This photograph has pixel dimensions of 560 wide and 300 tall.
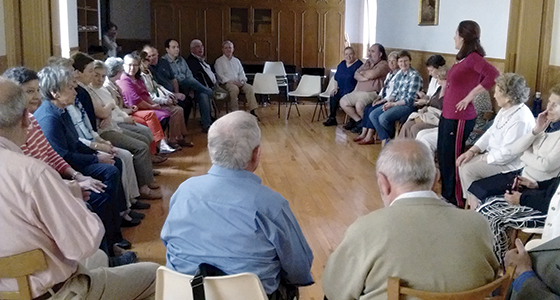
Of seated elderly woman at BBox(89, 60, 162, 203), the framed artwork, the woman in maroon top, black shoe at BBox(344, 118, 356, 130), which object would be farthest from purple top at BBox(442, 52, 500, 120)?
black shoe at BBox(344, 118, 356, 130)

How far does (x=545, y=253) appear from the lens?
7.00 feet

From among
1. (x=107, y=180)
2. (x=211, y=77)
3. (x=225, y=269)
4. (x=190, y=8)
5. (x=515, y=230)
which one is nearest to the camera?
(x=225, y=269)

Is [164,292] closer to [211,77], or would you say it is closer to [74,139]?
[74,139]

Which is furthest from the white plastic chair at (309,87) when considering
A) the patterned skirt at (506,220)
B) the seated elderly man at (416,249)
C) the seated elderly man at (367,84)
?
the seated elderly man at (416,249)

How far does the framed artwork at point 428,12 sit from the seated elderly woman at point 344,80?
1165 mm

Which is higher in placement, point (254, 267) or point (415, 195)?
point (415, 195)

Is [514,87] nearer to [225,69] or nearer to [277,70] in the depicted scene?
[225,69]

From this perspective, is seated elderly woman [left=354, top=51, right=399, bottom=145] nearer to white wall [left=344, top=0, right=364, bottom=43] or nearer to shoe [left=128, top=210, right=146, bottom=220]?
shoe [left=128, top=210, right=146, bottom=220]

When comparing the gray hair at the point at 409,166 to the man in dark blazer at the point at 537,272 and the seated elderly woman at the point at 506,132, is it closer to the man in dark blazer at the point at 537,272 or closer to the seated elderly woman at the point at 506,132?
the man in dark blazer at the point at 537,272

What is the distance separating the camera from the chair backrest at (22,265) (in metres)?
1.83

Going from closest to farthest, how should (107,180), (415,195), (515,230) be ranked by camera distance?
(415,195), (515,230), (107,180)

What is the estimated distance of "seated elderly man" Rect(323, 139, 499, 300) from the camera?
1633mm

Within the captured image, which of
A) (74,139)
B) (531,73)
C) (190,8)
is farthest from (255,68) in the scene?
(74,139)

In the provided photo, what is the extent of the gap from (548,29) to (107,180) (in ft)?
12.9
